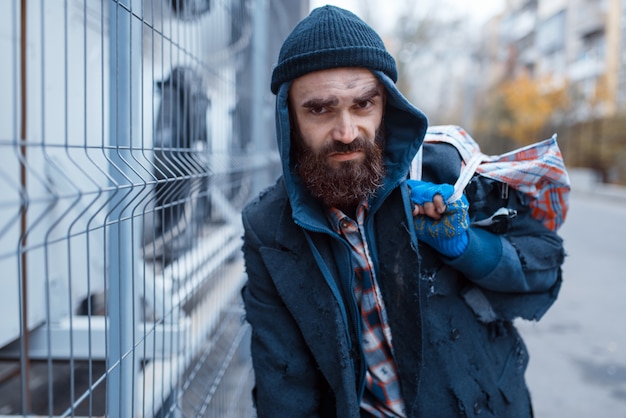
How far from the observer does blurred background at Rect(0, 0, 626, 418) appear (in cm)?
136

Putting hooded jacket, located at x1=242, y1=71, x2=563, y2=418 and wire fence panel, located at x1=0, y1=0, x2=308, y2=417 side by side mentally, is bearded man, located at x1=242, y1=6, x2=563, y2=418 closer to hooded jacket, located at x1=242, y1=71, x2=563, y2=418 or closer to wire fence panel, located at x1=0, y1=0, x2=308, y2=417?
hooded jacket, located at x1=242, y1=71, x2=563, y2=418

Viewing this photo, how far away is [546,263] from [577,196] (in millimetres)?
18222

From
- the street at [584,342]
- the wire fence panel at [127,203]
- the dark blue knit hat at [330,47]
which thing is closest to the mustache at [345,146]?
the dark blue knit hat at [330,47]

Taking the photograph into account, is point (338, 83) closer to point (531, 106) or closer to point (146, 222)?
point (146, 222)

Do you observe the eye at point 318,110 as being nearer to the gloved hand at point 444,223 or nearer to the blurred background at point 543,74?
the gloved hand at point 444,223

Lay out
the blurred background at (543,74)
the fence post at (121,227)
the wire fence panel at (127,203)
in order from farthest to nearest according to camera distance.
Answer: the blurred background at (543,74) < the wire fence panel at (127,203) < the fence post at (121,227)

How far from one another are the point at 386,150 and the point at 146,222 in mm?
1284

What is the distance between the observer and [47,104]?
2359 millimetres

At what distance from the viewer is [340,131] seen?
1.60 meters

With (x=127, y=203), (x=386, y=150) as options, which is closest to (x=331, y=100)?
(x=386, y=150)

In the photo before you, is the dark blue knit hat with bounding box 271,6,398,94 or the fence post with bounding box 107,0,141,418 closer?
the fence post with bounding box 107,0,141,418

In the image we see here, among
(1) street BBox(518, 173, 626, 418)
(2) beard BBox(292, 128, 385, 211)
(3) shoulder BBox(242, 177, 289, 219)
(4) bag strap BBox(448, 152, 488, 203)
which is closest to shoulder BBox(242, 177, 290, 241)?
(3) shoulder BBox(242, 177, 289, 219)

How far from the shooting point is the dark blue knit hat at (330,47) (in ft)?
5.07

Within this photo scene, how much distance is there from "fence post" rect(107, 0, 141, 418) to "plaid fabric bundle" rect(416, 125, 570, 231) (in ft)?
3.04
